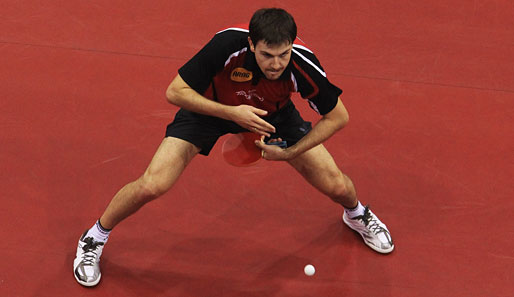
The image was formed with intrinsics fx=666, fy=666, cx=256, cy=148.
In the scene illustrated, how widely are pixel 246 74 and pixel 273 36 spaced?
419mm

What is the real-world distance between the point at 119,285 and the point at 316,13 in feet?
9.86

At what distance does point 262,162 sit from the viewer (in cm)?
457

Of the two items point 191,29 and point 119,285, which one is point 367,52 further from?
point 119,285

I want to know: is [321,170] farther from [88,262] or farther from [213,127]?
[88,262]

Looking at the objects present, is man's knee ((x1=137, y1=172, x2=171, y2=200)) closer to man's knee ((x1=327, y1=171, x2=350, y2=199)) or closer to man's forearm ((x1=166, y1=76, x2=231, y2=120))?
man's forearm ((x1=166, y1=76, x2=231, y2=120))

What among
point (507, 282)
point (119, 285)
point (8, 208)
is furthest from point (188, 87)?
point (507, 282)

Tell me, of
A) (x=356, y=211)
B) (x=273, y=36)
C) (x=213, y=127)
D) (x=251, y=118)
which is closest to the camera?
(x=273, y=36)

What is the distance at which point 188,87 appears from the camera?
11.0 ft

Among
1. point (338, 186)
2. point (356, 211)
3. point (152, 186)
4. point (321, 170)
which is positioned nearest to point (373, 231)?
point (356, 211)

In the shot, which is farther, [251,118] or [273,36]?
[251,118]

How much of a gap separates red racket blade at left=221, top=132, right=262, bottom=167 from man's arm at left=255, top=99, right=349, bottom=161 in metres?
0.20

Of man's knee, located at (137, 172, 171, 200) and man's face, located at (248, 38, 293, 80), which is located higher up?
man's face, located at (248, 38, 293, 80)

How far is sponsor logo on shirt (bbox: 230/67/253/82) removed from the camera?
339 centimetres

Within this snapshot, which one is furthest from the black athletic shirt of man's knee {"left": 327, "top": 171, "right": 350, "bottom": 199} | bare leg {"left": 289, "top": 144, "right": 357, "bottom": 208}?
man's knee {"left": 327, "top": 171, "right": 350, "bottom": 199}
